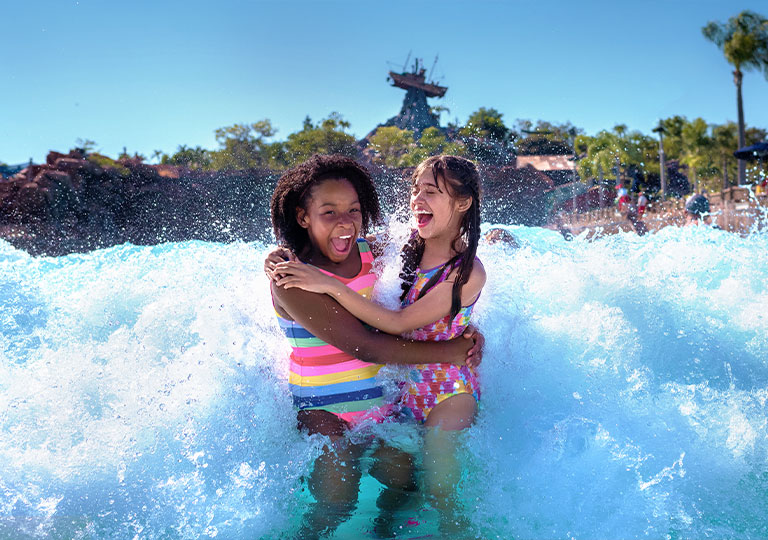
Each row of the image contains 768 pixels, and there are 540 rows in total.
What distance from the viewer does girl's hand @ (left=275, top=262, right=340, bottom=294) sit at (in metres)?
2.59

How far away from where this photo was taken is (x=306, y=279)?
2586 millimetres

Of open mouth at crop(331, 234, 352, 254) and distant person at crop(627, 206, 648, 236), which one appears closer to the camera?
open mouth at crop(331, 234, 352, 254)

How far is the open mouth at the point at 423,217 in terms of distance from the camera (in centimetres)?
290

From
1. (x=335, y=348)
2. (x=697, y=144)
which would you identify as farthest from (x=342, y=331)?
(x=697, y=144)

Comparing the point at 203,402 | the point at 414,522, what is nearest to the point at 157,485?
the point at 203,402

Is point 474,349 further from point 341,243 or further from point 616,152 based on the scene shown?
point 616,152

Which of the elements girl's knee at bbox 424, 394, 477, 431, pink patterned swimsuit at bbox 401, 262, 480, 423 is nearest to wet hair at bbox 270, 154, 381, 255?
pink patterned swimsuit at bbox 401, 262, 480, 423

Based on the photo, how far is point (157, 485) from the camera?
108 inches

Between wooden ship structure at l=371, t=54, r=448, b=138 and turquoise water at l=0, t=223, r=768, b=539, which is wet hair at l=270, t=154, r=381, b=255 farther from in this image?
wooden ship structure at l=371, t=54, r=448, b=138

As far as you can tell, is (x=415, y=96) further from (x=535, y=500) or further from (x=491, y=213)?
(x=535, y=500)

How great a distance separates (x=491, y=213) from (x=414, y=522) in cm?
2558

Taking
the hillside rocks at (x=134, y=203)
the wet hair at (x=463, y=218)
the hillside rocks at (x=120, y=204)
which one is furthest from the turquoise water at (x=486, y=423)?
the hillside rocks at (x=120, y=204)

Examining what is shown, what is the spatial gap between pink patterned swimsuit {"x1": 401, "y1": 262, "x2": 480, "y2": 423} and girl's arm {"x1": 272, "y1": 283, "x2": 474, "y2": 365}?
0.36ft

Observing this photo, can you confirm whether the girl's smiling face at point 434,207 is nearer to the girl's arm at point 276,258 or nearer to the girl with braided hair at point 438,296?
the girl with braided hair at point 438,296
